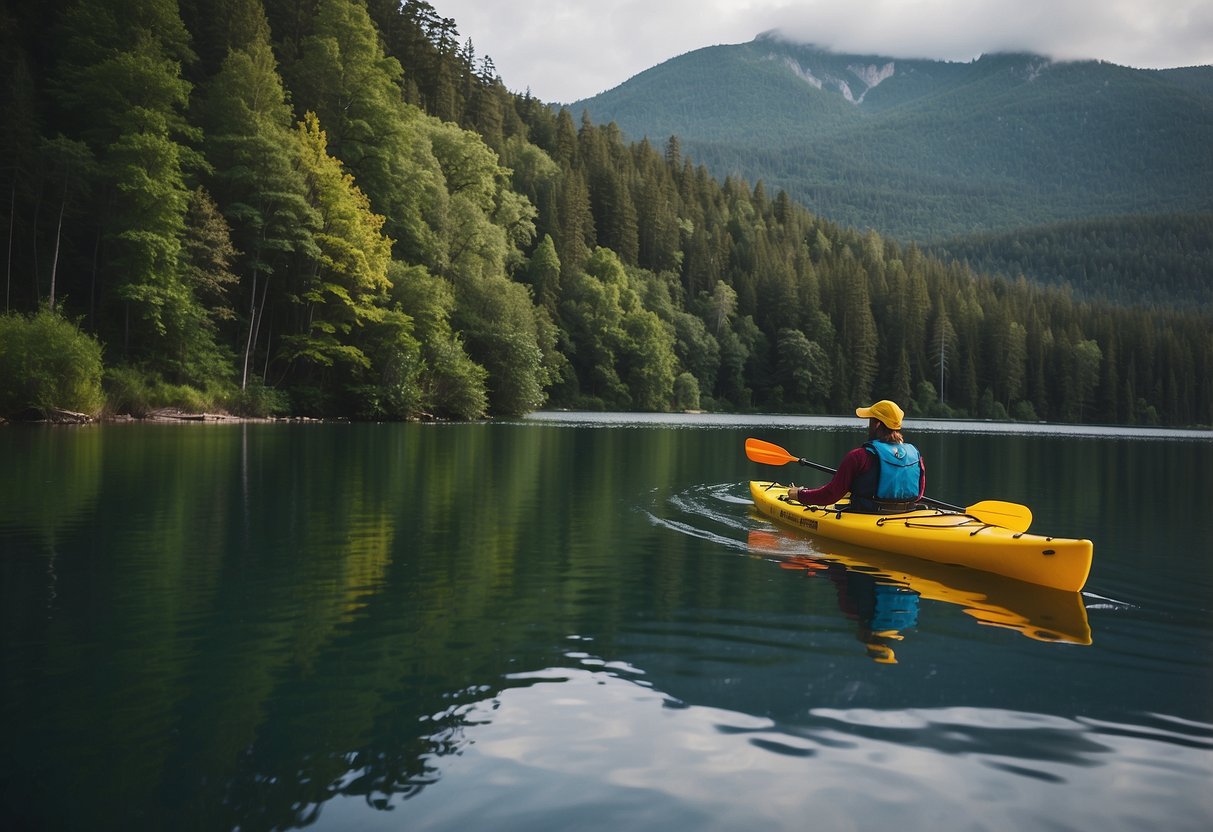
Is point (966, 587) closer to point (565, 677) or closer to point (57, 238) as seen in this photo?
point (565, 677)

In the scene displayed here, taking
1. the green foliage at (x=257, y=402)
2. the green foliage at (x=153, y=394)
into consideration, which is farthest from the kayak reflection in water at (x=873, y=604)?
the green foliage at (x=257, y=402)

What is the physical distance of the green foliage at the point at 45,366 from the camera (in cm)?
3022

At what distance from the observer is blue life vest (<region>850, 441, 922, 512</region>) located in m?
13.0

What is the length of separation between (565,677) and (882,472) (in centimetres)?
784

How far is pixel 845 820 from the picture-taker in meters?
4.41

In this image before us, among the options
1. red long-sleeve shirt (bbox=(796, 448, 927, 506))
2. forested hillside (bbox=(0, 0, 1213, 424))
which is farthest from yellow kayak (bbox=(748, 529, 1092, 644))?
forested hillside (bbox=(0, 0, 1213, 424))

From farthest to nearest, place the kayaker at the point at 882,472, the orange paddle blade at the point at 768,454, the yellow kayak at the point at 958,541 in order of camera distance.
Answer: the orange paddle blade at the point at 768,454, the kayaker at the point at 882,472, the yellow kayak at the point at 958,541

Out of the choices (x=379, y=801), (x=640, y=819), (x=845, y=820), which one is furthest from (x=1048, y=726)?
(x=379, y=801)

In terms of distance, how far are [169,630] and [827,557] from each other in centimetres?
793

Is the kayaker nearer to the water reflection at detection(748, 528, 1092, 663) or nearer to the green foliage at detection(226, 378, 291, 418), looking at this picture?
the water reflection at detection(748, 528, 1092, 663)

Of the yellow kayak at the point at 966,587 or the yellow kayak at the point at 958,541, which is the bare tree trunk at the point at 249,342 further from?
the yellow kayak at the point at 966,587

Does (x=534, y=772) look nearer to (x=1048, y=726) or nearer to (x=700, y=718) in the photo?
(x=700, y=718)

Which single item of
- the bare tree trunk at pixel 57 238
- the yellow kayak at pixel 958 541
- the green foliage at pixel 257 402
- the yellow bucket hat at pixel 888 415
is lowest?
the yellow kayak at pixel 958 541

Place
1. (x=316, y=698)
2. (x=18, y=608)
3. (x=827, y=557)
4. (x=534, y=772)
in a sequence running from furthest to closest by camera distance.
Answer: (x=827, y=557), (x=18, y=608), (x=316, y=698), (x=534, y=772)
